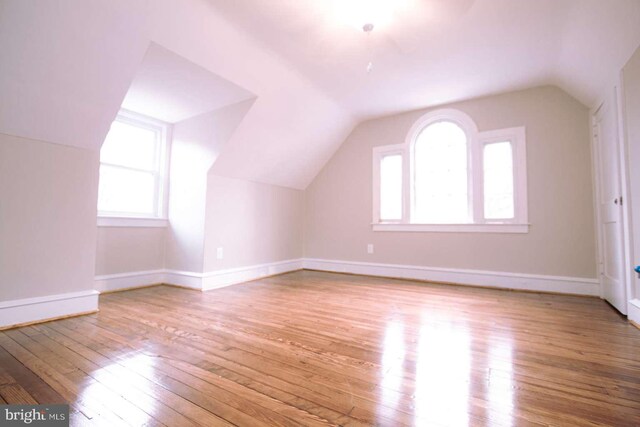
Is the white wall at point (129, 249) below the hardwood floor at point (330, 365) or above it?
above

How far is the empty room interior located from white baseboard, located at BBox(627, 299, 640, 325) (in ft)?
0.07

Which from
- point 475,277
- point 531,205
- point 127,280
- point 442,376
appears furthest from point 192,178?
point 531,205

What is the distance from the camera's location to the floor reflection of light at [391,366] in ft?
3.77

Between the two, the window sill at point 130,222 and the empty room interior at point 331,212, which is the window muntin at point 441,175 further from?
the window sill at point 130,222

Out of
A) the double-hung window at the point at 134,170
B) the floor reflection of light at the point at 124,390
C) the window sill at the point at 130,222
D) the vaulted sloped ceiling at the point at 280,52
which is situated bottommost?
the floor reflection of light at the point at 124,390

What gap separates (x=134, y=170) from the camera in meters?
3.25

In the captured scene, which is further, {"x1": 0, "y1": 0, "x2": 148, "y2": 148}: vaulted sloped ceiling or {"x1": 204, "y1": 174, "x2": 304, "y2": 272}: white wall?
{"x1": 204, "y1": 174, "x2": 304, "y2": 272}: white wall

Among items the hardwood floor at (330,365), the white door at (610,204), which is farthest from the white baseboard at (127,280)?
the white door at (610,204)

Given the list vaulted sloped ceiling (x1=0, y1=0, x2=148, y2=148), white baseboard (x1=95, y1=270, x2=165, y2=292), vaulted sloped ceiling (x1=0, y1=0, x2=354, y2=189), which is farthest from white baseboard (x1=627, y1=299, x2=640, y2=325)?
white baseboard (x1=95, y1=270, x2=165, y2=292)

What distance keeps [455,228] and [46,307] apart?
3.97m

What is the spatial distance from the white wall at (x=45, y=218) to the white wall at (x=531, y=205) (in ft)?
10.3

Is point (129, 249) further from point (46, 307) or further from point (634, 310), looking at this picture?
point (634, 310)

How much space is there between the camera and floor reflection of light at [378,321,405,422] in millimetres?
1150

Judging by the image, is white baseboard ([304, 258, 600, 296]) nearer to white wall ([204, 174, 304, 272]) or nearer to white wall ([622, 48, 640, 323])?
white wall ([204, 174, 304, 272])
